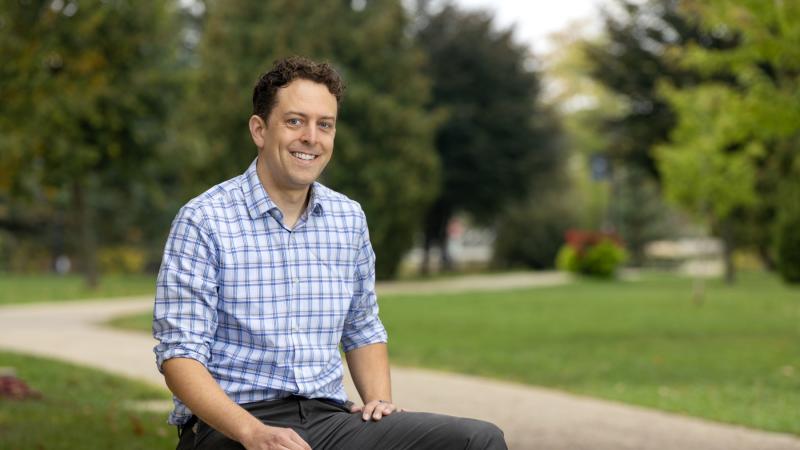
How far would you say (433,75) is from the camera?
39.9 meters

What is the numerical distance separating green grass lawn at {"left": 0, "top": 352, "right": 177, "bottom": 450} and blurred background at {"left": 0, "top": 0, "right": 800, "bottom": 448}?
214 cm

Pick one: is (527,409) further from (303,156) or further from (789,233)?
(789,233)

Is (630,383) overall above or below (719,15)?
below

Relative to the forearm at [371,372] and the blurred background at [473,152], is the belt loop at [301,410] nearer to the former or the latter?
the forearm at [371,372]

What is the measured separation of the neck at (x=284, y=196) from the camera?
354 cm

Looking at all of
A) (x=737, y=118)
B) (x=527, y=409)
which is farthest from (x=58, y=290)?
(x=527, y=409)

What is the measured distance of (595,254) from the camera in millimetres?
34156

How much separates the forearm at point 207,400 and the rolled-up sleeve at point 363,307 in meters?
0.59

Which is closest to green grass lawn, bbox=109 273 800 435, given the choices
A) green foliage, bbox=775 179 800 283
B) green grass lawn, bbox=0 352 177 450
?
green foliage, bbox=775 179 800 283

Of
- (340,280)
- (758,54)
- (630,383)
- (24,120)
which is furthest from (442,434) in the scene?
(758,54)

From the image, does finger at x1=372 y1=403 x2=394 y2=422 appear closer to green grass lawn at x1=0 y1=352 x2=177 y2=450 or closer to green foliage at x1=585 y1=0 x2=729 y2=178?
green grass lawn at x1=0 y1=352 x2=177 y2=450

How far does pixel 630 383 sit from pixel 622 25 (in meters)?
27.6

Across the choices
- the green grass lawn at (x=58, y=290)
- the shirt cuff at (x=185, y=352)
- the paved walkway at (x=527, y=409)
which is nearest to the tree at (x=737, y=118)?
the paved walkway at (x=527, y=409)

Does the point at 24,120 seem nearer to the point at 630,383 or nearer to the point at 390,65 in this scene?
the point at 630,383
